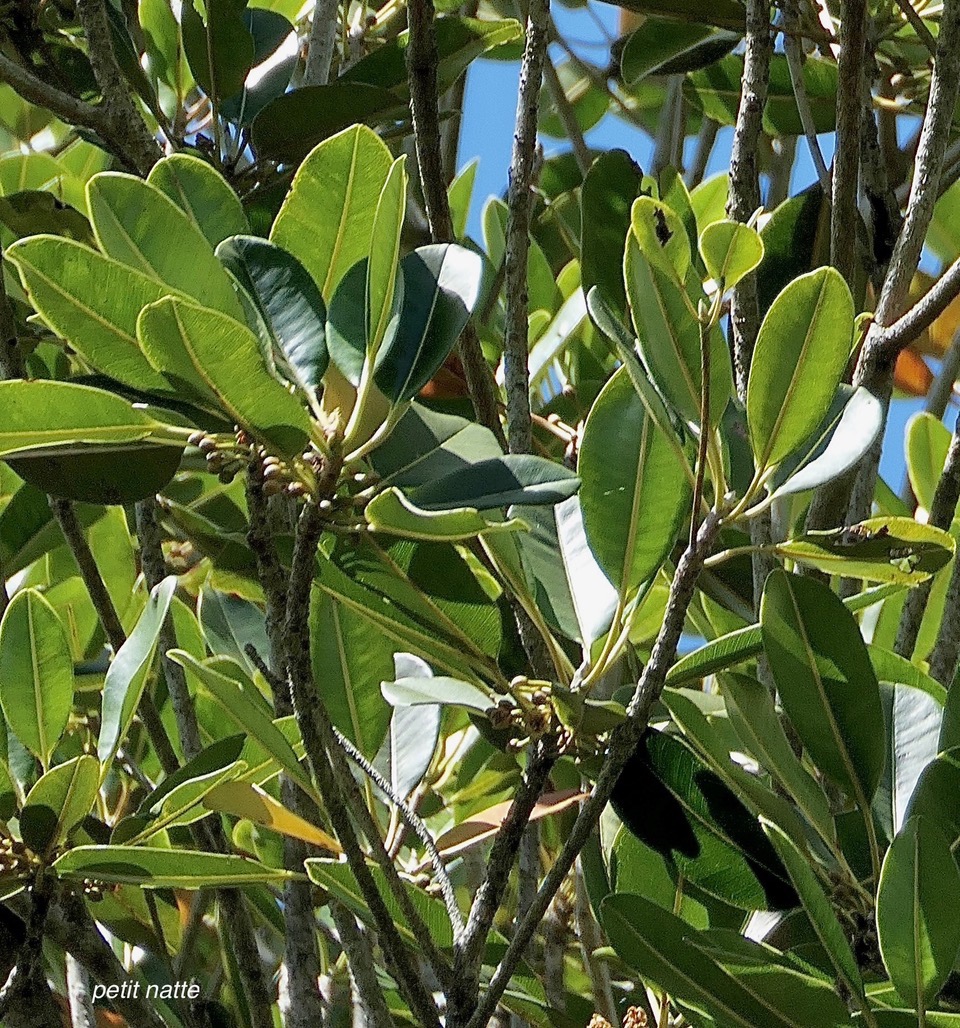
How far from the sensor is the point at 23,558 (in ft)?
4.30

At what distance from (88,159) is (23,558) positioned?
2.43ft

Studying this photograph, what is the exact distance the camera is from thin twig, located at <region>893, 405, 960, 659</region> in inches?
41.9

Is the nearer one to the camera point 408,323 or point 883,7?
point 408,323

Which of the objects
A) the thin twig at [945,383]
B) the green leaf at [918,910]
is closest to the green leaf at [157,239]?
the green leaf at [918,910]

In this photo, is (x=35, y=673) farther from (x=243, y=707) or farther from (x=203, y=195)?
(x=203, y=195)

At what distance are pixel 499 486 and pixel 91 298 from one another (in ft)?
0.67

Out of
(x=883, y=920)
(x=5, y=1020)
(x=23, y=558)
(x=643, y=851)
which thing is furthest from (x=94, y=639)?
(x=883, y=920)

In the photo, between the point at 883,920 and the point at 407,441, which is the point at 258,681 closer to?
the point at 407,441

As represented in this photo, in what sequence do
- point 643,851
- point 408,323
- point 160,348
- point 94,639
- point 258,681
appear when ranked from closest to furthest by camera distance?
point 160,348, point 408,323, point 643,851, point 258,681, point 94,639

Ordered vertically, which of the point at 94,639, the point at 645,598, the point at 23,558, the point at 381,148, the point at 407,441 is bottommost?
the point at 94,639

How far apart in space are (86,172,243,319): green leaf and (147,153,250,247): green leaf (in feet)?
0.28

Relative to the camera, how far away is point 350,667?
99cm

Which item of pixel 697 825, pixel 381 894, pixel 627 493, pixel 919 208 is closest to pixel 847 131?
pixel 919 208

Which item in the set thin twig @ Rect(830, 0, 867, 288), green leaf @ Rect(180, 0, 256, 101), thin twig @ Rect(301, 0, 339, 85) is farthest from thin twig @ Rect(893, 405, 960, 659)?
green leaf @ Rect(180, 0, 256, 101)
